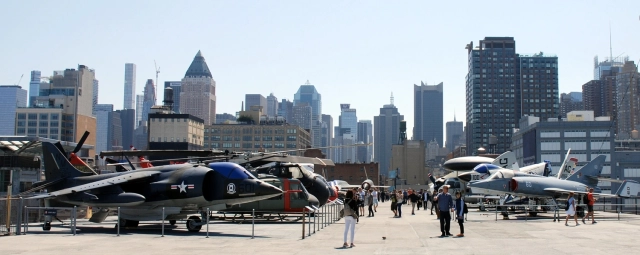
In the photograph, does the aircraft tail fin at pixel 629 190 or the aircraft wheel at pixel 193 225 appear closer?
the aircraft wheel at pixel 193 225

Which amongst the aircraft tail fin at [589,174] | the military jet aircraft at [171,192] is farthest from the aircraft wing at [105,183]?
the aircraft tail fin at [589,174]

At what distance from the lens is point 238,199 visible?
24875mm

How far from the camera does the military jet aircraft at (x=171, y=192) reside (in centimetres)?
2466

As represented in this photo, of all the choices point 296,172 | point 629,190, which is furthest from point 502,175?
point 296,172

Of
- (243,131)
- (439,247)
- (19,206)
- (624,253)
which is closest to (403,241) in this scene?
(439,247)

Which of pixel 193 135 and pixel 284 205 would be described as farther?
pixel 193 135

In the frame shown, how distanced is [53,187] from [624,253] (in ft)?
72.2

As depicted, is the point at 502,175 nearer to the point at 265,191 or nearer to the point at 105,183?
the point at 265,191

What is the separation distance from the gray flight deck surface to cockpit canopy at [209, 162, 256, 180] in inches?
83.1

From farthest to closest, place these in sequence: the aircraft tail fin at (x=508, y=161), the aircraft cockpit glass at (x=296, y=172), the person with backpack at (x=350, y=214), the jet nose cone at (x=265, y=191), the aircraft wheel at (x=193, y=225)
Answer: the aircraft tail fin at (x=508, y=161) < the aircraft cockpit glass at (x=296, y=172) < the aircraft wheel at (x=193, y=225) < the jet nose cone at (x=265, y=191) < the person with backpack at (x=350, y=214)

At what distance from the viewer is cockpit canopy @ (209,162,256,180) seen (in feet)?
81.7

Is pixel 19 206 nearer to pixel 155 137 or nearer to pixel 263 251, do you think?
pixel 263 251

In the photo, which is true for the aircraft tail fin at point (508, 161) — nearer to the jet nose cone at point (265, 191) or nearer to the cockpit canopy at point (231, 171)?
the jet nose cone at point (265, 191)

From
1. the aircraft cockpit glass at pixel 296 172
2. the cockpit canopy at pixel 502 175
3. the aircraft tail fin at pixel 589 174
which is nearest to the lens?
the aircraft cockpit glass at pixel 296 172
